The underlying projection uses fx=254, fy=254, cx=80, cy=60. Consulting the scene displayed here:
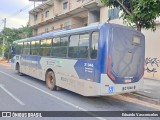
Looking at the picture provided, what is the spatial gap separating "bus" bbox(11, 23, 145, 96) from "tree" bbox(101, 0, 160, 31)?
1.27m

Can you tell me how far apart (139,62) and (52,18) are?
88.6 feet

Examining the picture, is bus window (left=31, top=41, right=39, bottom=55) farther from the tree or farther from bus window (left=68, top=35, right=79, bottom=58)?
the tree

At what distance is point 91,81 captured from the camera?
9.02 metres

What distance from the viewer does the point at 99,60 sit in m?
8.72

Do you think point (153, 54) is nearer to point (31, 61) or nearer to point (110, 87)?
point (31, 61)

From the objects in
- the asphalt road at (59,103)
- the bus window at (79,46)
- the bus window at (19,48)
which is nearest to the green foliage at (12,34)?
the bus window at (19,48)

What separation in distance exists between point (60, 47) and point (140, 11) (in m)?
3.88

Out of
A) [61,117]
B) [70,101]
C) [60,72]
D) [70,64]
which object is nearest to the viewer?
[61,117]

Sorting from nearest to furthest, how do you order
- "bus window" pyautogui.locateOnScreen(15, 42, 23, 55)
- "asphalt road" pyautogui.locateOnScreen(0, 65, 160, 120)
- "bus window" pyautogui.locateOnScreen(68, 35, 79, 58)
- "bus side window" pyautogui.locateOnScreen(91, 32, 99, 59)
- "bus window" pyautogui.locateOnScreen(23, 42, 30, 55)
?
"asphalt road" pyautogui.locateOnScreen(0, 65, 160, 120) → "bus side window" pyautogui.locateOnScreen(91, 32, 99, 59) → "bus window" pyautogui.locateOnScreen(68, 35, 79, 58) → "bus window" pyautogui.locateOnScreen(23, 42, 30, 55) → "bus window" pyautogui.locateOnScreen(15, 42, 23, 55)

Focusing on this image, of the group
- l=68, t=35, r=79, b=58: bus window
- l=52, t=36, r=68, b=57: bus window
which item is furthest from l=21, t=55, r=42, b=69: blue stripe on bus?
l=68, t=35, r=79, b=58: bus window

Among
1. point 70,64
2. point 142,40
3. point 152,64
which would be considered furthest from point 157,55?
point 70,64

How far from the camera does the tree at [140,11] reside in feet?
34.6

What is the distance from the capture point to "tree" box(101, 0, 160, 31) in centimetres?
1054

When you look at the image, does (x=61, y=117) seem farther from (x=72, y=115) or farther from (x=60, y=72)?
(x=60, y=72)
